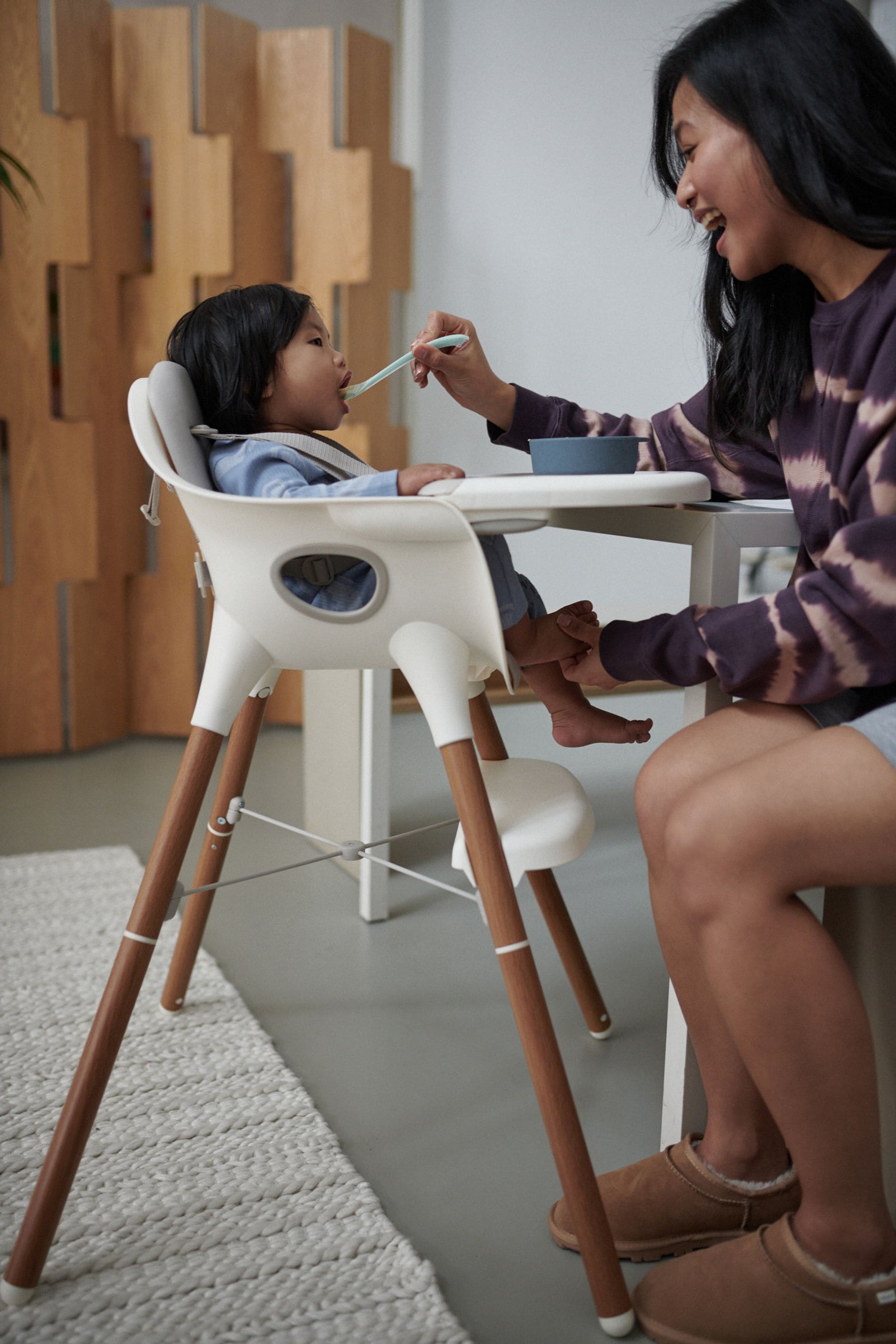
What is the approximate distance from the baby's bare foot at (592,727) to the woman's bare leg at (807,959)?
0.30m

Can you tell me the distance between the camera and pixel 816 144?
2.82 ft

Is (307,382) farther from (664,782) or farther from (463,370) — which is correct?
(664,782)

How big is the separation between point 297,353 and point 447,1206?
2.92 feet

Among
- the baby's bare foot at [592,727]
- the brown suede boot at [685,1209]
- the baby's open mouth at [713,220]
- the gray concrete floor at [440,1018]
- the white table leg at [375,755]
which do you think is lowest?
the gray concrete floor at [440,1018]

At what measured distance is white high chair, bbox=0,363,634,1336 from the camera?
894 millimetres

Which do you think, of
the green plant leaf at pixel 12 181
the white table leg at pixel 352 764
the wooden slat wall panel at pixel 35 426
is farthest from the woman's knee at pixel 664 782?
the wooden slat wall panel at pixel 35 426

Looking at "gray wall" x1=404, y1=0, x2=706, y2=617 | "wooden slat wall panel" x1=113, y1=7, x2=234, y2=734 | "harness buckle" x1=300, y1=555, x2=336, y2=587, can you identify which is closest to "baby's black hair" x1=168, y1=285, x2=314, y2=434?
"harness buckle" x1=300, y1=555, x2=336, y2=587

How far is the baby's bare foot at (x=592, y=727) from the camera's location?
1136mm

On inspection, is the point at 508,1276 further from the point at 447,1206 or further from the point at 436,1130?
the point at 436,1130

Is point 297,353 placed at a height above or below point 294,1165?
above

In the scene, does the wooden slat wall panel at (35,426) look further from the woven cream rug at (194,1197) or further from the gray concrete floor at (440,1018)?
the woven cream rug at (194,1197)

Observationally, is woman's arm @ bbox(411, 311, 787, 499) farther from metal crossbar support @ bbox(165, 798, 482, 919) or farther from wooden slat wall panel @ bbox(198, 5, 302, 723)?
wooden slat wall panel @ bbox(198, 5, 302, 723)

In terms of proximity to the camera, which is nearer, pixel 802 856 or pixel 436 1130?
pixel 802 856

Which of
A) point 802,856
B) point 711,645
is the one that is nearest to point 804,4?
point 711,645
